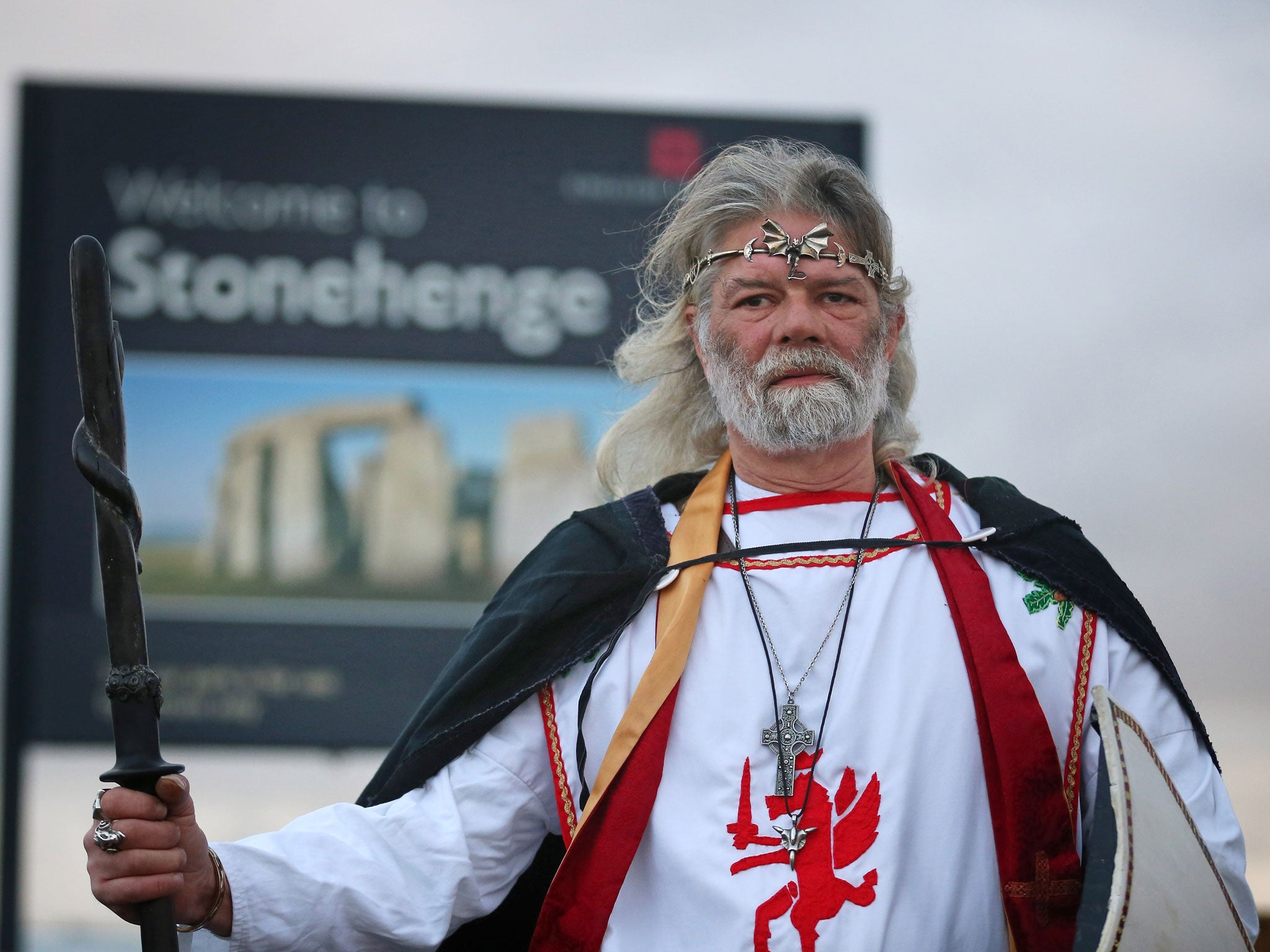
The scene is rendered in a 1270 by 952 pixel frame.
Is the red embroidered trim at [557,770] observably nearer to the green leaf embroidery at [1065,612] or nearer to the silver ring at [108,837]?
the silver ring at [108,837]

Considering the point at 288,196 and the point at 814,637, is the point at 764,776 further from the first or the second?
the point at 288,196

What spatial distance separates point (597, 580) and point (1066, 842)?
1017 millimetres

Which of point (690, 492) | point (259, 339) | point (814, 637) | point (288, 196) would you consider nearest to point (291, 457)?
point (259, 339)

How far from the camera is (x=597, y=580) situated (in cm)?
285

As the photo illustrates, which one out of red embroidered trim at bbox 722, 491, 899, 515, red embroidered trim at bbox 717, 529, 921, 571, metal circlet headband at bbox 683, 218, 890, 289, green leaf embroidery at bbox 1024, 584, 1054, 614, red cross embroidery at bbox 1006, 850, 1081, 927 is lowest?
red cross embroidery at bbox 1006, 850, 1081, 927

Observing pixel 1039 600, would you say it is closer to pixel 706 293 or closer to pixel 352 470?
pixel 706 293

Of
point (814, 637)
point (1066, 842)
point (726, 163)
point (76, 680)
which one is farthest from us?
point (76, 680)

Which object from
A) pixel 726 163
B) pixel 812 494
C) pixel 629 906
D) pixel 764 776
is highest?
pixel 726 163

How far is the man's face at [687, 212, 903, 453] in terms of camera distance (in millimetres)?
2875

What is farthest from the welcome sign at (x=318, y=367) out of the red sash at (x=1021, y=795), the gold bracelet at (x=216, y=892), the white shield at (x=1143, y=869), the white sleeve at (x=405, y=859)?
the white shield at (x=1143, y=869)

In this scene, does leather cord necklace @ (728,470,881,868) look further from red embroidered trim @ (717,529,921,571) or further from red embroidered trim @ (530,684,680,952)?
red embroidered trim @ (530,684,680,952)

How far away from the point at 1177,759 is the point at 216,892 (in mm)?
1765

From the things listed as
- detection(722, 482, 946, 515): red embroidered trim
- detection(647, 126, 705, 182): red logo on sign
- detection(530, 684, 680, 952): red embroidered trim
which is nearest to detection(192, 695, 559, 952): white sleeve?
detection(530, 684, 680, 952): red embroidered trim

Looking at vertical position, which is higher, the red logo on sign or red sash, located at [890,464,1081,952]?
the red logo on sign
